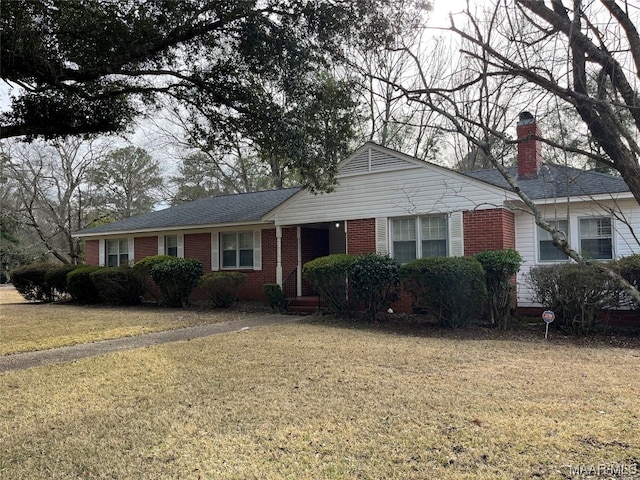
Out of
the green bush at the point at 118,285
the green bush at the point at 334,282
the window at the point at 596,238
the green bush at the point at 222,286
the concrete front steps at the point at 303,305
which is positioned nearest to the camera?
the window at the point at 596,238

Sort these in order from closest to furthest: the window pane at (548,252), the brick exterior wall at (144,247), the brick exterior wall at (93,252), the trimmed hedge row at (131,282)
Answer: the window pane at (548,252), the trimmed hedge row at (131,282), the brick exterior wall at (144,247), the brick exterior wall at (93,252)

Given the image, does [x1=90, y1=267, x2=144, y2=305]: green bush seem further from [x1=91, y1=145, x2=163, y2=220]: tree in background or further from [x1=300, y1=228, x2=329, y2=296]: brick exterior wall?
[x1=91, y1=145, x2=163, y2=220]: tree in background

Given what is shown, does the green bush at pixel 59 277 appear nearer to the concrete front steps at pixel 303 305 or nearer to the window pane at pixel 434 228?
the concrete front steps at pixel 303 305

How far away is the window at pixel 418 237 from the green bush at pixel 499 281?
2090 mm

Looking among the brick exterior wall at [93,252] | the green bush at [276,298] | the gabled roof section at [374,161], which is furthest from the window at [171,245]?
the gabled roof section at [374,161]

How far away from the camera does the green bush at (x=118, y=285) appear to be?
50.9ft

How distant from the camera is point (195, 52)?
8688 mm

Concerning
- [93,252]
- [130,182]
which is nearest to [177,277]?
[93,252]

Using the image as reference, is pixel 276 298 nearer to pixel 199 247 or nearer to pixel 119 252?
pixel 199 247

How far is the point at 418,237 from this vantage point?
1227cm

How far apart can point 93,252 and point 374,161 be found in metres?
14.5

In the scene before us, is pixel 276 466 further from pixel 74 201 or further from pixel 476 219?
pixel 74 201

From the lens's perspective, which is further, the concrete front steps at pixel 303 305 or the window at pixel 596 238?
the concrete front steps at pixel 303 305

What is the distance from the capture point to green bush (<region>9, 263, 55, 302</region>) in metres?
17.9
